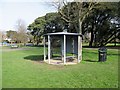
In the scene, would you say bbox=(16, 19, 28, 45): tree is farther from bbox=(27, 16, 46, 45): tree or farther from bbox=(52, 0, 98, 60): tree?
bbox=(52, 0, 98, 60): tree

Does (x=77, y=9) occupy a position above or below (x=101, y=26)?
above

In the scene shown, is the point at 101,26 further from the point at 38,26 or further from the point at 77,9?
the point at 38,26

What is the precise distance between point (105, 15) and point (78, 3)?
682 inches

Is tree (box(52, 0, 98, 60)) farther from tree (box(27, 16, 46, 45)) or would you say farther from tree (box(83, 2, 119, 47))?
tree (box(27, 16, 46, 45))

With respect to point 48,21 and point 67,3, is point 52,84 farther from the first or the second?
point 48,21

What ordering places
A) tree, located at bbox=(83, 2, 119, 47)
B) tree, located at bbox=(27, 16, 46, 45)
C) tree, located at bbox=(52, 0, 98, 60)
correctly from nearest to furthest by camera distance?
tree, located at bbox=(52, 0, 98, 60), tree, located at bbox=(83, 2, 119, 47), tree, located at bbox=(27, 16, 46, 45)

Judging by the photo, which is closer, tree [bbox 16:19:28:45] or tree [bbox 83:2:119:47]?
tree [bbox 83:2:119:47]

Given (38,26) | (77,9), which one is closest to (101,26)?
(77,9)

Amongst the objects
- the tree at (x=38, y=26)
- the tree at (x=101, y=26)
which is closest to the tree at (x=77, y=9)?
the tree at (x=101, y=26)

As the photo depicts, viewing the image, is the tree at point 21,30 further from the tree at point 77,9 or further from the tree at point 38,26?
the tree at point 77,9

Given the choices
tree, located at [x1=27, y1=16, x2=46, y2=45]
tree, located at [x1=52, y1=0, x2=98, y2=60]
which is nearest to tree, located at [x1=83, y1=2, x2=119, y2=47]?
tree, located at [x1=52, y1=0, x2=98, y2=60]

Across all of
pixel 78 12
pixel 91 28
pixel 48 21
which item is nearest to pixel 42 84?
pixel 78 12

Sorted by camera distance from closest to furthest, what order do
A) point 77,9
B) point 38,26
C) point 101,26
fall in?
point 77,9
point 101,26
point 38,26

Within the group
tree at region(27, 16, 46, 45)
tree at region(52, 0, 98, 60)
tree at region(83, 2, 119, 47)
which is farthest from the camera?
tree at region(27, 16, 46, 45)
